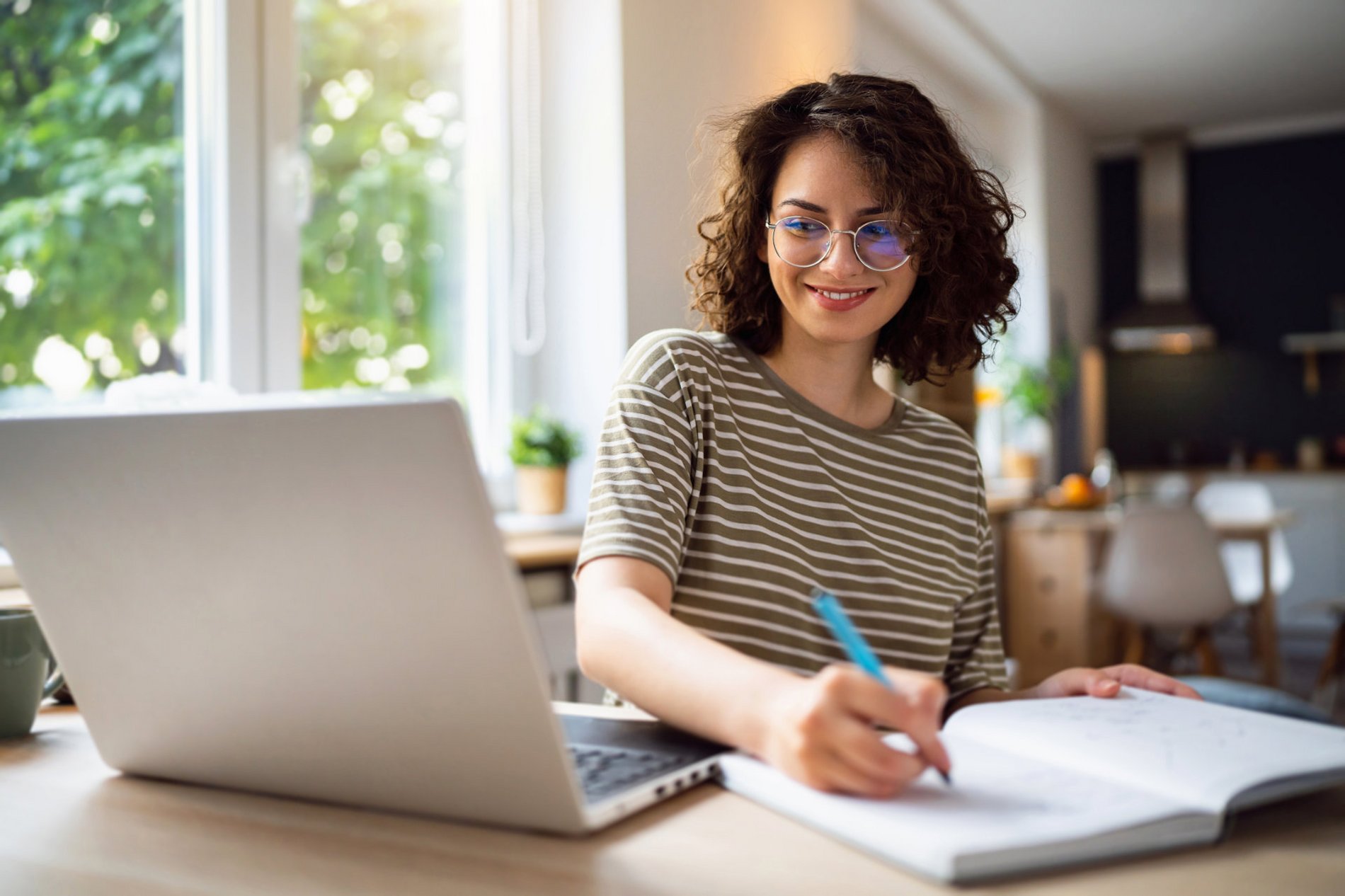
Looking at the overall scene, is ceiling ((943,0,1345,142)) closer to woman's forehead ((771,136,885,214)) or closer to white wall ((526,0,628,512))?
white wall ((526,0,628,512))

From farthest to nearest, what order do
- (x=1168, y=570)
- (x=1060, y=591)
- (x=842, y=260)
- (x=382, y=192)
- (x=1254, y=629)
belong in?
(x=1254, y=629)
(x=1060, y=591)
(x=1168, y=570)
(x=382, y=192)
(x=842, y=260)

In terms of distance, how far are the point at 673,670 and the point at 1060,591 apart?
3.89 meters

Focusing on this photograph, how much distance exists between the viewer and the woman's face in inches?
44.2

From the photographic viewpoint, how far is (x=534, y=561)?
2.18 m

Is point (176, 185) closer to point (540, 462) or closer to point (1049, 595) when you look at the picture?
point (540, 462)

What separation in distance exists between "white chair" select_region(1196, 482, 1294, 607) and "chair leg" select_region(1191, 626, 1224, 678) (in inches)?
7.0

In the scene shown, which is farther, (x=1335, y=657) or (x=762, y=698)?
(x=1335, y=657)

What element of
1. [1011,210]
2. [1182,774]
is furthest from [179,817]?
[1011,210]

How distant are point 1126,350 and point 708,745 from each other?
275 inches

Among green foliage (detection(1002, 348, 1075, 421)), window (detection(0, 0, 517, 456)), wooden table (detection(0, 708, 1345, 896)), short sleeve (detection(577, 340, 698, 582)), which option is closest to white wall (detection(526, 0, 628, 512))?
window (detection(0, 0, 517, 456))

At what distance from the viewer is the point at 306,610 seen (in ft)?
2.02

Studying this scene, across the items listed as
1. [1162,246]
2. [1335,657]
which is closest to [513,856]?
[1335,657]

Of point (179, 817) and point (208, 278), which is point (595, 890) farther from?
point (208, 278)

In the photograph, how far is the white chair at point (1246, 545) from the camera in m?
4.71
